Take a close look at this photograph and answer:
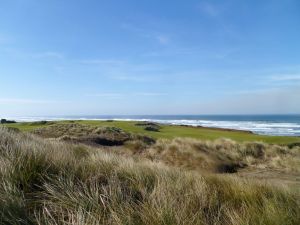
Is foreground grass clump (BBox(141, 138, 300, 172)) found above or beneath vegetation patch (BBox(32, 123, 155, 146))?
beneath

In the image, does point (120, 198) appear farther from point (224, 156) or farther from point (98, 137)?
point (98, 137)

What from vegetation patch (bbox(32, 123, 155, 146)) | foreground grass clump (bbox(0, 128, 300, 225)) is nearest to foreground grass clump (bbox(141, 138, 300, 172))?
vegetation patch (bbox(32, 123, 155, 146))

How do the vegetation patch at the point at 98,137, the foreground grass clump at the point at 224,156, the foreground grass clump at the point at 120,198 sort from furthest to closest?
the vegetation patch at the point at 98,137
the foreground grass clump at the point at 224,156
the foreground grass clump at the point at 120,198

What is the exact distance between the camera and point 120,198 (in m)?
4.38

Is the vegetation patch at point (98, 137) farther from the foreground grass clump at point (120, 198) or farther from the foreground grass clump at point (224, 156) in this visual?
the foreground grass clump at point (120, 198)

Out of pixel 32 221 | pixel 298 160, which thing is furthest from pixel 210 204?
pixel 298 160

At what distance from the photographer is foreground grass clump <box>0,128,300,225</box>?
3709mm

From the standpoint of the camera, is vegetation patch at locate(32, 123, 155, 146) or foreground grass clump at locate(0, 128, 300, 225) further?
vegetation patch at locate(32, 123, 155, 146)

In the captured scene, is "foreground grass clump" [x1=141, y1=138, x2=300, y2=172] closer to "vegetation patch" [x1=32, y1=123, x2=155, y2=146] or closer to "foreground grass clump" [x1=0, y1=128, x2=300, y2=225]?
"vegetation patch" [x1=32, y1=123, x2=155, y2=146]

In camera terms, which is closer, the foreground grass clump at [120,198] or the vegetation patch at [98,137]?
the foreground grass clump at [120,198]

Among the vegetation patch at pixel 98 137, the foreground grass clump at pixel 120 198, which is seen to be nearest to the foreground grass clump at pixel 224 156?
the vegetation patch at pixel 98 137

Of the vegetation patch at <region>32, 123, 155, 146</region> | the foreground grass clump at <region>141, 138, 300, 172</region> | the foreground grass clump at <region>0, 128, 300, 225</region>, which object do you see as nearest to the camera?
the foreground grass clump at <region>0, 128, 300, 225</region>

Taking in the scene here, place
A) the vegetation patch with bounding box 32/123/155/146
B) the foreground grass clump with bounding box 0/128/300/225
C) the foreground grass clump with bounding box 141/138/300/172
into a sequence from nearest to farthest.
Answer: the foreground grass clump with bounding box 0/128/300/225 → the foreground grass clump with bounding box 141/138/300/172 → the vegetation patch with bounding box 32/123/155/146

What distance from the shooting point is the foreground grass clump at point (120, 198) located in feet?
12.2
